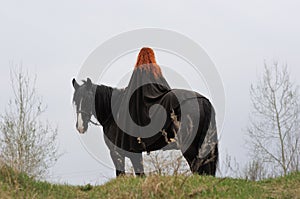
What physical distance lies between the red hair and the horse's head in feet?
3.59

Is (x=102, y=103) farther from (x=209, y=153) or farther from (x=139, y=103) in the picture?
(x=209, y=153)

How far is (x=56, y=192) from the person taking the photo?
765cm

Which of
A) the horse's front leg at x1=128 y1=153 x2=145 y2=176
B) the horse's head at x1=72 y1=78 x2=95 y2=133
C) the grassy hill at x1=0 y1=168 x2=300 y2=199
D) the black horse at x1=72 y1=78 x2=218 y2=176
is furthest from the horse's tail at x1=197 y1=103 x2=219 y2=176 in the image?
the horse's head at x1=72 y1=78 x2=95 y2=133

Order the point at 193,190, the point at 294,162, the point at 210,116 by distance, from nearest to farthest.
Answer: the point at 193,190, the point at 210,116, the point at 294,162

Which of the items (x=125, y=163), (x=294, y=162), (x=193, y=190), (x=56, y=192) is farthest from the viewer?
(x=294, y=162)

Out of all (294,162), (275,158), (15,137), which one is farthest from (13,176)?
(275,158)

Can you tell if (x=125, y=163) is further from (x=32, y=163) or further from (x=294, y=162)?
(x=294, y=162)

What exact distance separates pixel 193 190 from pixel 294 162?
11.2 metres

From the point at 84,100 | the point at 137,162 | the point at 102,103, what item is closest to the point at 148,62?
the point at 102,103

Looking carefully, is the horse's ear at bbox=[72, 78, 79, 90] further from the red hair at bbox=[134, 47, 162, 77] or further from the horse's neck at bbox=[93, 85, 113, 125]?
the red hair at bbox=[134, 47, 162, 77]

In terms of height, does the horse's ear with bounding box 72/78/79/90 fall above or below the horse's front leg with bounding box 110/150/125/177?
above

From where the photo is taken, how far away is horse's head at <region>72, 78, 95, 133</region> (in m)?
9.98

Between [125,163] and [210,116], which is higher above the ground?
[210,116]

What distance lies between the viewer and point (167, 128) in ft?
30.6
